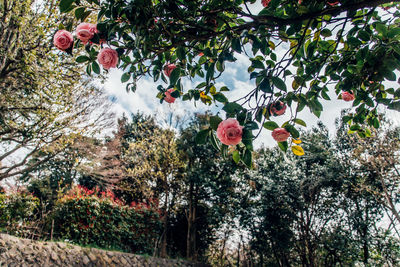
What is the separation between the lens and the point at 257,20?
145cm

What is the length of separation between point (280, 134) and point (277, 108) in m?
0.29

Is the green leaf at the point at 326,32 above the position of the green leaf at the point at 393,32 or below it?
above

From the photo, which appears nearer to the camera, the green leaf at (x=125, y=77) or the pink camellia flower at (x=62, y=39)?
Answer: the pink camellia flower at (x=62, y=39)

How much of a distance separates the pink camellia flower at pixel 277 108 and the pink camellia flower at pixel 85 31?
1331 mm

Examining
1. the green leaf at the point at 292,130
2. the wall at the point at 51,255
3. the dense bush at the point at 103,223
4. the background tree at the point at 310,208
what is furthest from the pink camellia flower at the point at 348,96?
the background tree at the point at 310,208

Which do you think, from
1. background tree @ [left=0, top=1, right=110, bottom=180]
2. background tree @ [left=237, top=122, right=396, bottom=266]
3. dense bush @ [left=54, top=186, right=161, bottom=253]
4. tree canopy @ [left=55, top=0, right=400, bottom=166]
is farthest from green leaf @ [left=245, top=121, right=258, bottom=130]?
background tree @ [left=237, top=122, right=396, bottom=266]

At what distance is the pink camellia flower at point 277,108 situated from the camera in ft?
5.20

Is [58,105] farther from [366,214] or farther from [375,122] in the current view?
[366,214]

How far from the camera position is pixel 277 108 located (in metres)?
1.59

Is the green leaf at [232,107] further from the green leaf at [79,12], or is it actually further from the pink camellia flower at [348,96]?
the pink camellia flower at [348,96]

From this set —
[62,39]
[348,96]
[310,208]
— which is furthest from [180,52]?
[310,208]

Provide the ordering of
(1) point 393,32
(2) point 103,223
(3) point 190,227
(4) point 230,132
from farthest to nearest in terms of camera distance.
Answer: (3) point 190,227, (2) point 103,223, (1) point 393,32, (4) point 230,132

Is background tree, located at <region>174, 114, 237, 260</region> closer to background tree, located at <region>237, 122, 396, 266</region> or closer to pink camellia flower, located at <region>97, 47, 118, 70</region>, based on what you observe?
background tree, located at <region>237, 122, 396, 266</region>

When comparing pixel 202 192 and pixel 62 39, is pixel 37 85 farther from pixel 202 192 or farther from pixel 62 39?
pixel 202 192
